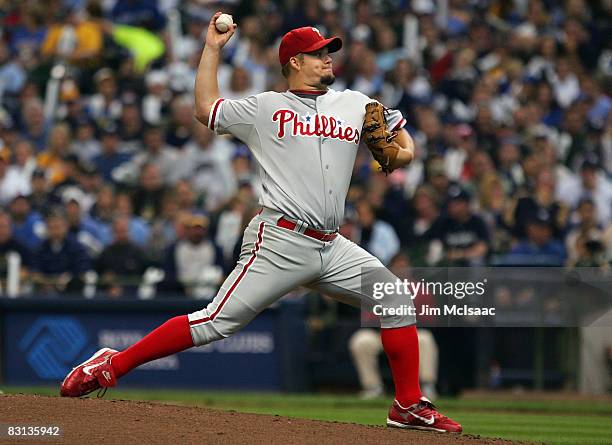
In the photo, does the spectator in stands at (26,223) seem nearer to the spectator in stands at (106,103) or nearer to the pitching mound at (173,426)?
the spectator in stands at (106,103)

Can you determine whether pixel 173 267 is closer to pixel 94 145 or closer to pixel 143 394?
pixel 143 394

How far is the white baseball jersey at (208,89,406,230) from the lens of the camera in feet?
24.0

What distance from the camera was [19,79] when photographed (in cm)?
1825

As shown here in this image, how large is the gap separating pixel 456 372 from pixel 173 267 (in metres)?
3.38

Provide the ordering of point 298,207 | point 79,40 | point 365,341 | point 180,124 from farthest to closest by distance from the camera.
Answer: point 79,40 → point 180,124 → point 365,341 → point 298,207

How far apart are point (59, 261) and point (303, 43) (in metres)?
7.63

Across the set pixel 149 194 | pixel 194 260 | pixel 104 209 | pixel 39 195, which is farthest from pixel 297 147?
pixel 39 195

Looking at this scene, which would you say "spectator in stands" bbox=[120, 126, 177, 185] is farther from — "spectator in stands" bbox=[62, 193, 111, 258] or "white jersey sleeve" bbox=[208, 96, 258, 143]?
"white jersey sleeve" bbox=[208, 96, 258, 143]

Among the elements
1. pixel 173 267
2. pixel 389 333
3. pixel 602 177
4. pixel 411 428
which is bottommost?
pixel 411 428

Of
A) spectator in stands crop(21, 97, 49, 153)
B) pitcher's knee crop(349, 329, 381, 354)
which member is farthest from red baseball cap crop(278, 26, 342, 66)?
spectator in stands crop(21, 97, 49, 153)

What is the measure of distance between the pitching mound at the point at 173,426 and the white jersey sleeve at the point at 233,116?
5.44ft

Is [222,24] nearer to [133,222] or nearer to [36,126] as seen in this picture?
[133,222]

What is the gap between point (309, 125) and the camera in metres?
7.37

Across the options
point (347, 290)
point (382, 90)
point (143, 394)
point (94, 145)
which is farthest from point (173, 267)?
point (347, 290)
